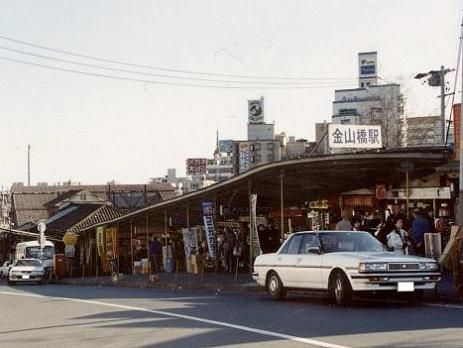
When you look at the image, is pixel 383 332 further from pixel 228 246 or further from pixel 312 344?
pixel 228 246

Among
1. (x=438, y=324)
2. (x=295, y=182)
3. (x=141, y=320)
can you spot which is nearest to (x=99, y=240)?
(x=295, y=182)

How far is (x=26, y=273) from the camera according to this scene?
3656cm

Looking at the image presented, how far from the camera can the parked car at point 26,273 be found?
36.4 metres

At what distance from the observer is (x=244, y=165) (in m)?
90.2

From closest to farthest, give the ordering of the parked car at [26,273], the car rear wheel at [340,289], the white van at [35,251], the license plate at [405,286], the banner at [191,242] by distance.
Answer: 1. the license plate at [405,286]
2. the car rear wheel at [340,289]
3. the banner at [191,242]
4. the parked car at [26,273]
5. the white van at [35,251]

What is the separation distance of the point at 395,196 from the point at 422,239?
7450 mm

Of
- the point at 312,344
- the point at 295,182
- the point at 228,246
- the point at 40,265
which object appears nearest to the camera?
the point at 312,344

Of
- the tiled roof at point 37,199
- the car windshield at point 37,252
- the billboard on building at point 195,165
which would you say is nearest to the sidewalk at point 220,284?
the car windshield at point 37,252

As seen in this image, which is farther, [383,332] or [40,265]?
[40,265]

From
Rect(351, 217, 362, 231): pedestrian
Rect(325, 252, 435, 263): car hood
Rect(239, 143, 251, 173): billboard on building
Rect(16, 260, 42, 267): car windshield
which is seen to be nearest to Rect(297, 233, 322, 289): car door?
Rect(325, 252, 435, 263): car hood

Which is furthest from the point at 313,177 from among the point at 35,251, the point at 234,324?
the point at 35,251

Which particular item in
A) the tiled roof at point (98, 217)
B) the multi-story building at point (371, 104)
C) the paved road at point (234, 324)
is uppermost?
the multi-story building at point (371, 104)

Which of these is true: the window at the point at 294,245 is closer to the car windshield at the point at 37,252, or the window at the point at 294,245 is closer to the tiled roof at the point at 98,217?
the car windshield at the point at 37,252

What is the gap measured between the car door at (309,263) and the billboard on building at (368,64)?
91.6m
